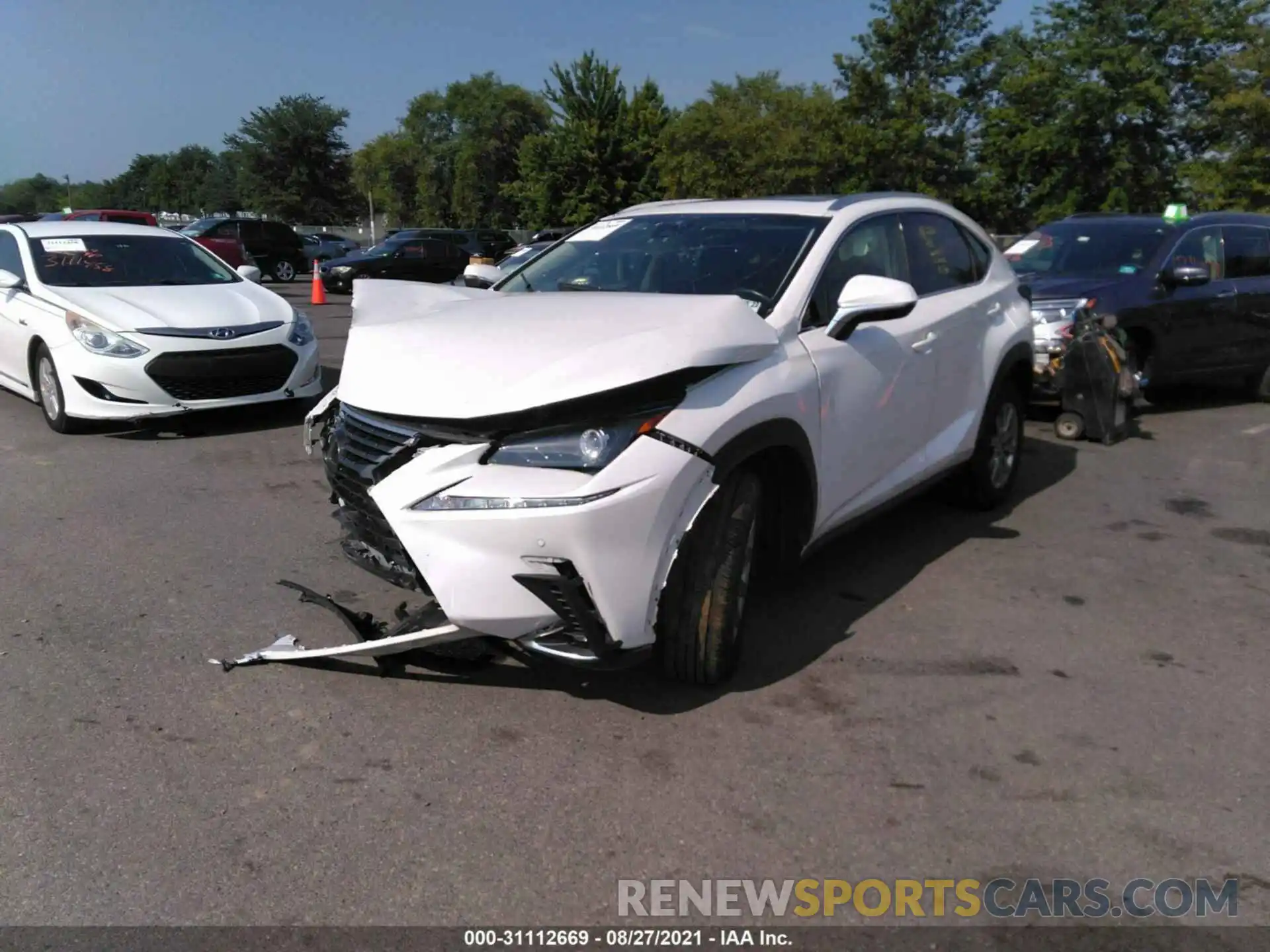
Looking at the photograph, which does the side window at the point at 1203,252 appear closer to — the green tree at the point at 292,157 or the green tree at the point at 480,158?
the green tree at the point at 292,157

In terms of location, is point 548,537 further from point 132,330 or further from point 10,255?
point 10,255

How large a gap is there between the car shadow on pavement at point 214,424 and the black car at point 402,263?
720 inches

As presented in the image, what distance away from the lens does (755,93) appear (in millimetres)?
65938

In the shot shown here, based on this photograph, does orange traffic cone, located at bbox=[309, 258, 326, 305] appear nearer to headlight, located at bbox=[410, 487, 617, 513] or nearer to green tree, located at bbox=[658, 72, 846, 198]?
headlight, located at bbox=[410, 487, 617, 513]

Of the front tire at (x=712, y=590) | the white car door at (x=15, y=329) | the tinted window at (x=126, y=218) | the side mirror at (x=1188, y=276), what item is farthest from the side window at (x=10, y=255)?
the tinted window at (x=126, y=218)

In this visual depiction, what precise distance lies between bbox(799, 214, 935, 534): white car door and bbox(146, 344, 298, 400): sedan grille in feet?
16.1

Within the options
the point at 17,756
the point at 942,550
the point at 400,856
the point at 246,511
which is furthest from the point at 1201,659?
the point at 246,511

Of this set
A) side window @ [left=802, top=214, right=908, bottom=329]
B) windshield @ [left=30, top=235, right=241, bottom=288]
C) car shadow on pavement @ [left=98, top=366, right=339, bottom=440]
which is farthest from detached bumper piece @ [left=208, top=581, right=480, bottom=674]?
windshield @ [left=30, top=235, right=241, bottom=288]

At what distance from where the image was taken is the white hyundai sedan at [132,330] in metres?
7.47

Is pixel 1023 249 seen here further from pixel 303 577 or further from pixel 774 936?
pixel 774 936

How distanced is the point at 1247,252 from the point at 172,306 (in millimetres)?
9226

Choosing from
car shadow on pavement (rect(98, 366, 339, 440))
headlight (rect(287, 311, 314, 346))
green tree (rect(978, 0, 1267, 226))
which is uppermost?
green tree (rect(978, 0, 1267, 226))

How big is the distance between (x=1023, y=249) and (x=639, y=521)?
7885 mm

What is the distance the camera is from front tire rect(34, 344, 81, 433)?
7.75 meters
